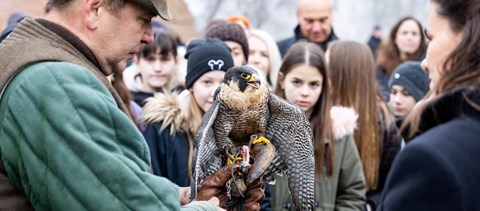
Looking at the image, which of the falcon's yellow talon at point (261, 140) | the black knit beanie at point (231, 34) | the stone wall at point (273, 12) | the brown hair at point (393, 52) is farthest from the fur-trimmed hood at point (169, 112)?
the stone wall at point (273, 12)

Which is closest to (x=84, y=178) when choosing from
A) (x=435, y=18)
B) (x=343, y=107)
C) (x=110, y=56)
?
(x=110, y=56)

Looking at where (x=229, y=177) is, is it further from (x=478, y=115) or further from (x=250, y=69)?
(x=478, y=115)

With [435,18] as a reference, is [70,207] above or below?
below

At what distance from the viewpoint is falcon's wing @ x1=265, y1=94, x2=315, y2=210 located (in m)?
3.53

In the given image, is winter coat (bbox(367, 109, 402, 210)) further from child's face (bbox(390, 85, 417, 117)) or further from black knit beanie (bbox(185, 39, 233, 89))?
black knit beanie (bbox(185, 39, 233, 89))

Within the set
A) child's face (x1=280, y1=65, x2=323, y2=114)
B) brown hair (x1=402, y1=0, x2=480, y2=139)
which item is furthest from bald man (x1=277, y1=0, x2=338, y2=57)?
brown hair (x1=402, y1=0, x2=480, y2=139)

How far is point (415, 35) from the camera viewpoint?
785cm

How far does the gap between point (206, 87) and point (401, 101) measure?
7.49ft

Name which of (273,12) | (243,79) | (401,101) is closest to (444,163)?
(243,79)

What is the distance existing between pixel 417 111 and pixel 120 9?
1060mm

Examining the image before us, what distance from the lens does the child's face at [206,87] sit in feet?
15.6

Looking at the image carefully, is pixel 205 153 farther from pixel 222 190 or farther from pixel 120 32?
pixel 120 32

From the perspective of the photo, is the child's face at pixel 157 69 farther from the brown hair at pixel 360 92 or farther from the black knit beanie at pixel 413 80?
the black knit beanie at pixel 413 80

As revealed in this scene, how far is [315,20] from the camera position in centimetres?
718
